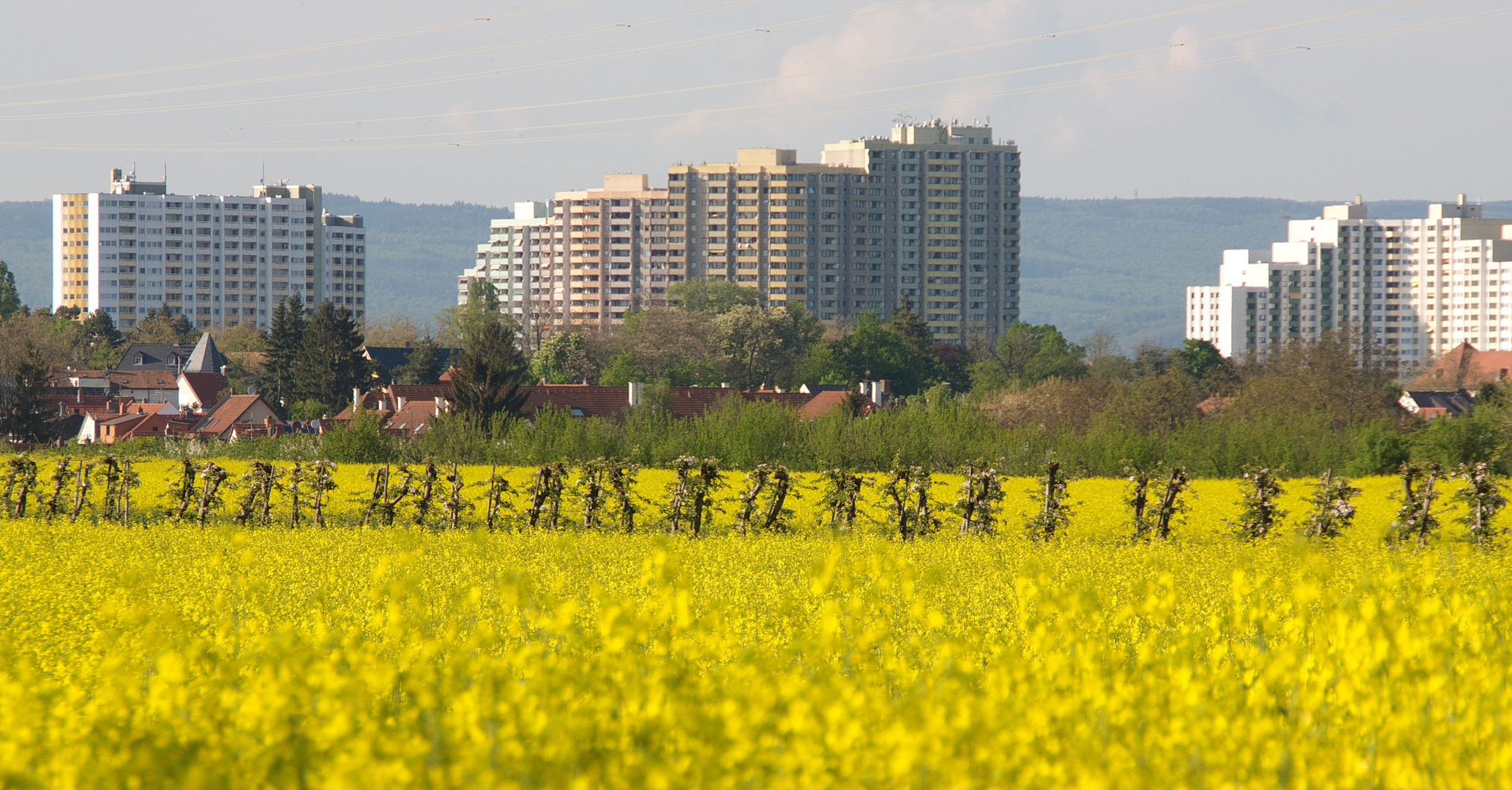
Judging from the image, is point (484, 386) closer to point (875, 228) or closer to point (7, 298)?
point (7, 298)

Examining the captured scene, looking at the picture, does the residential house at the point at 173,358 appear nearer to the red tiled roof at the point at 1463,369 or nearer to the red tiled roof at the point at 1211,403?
the red tiled roof at the point at 1211,403

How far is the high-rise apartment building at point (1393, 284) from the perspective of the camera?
551ft

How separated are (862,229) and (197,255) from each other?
75520 millimetres

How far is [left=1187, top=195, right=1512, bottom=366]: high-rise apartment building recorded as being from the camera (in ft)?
551

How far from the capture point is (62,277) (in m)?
162

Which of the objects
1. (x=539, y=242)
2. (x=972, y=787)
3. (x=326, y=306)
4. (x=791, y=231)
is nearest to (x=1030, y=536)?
(x=972, y=787)

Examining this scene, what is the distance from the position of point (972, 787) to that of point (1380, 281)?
18368cm

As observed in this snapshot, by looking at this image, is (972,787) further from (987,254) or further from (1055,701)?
(987,254)

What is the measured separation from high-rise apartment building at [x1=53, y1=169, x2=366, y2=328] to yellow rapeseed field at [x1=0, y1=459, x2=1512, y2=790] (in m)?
153

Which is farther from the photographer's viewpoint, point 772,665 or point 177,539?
point 177,539

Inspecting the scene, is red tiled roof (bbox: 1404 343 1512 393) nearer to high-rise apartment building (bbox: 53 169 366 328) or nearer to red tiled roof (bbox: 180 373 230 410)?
red tiled roof (bbox: 180 373 230 410)

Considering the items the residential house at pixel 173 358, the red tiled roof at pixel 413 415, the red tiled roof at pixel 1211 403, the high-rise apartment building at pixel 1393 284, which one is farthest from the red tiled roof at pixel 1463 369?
the residential house at pixel 173 358

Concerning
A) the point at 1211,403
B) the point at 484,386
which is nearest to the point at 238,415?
the point at 484,386

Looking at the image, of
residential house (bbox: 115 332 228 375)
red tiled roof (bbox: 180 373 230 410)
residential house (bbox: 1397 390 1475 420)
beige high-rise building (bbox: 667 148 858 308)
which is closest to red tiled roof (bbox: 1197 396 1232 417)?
residential house (bbox: 1397 390 1475 420)
